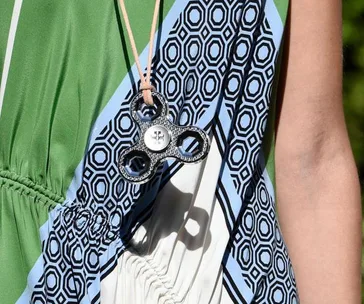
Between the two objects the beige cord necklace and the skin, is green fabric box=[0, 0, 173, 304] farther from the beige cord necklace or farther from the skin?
the skin

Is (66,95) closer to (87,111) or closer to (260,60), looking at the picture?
(87,111)

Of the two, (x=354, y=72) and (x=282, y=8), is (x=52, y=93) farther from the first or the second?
(x=354, y=72)

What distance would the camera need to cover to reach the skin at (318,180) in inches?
63.2

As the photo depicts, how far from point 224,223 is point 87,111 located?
0.22 m

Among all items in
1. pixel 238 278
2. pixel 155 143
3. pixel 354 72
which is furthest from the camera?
pixel 354 72

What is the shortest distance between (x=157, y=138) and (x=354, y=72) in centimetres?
208

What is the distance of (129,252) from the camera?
4.32ft

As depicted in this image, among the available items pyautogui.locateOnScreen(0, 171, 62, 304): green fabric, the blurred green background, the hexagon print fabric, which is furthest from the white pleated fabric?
the blurred green background

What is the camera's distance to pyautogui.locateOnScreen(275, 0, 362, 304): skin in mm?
1606

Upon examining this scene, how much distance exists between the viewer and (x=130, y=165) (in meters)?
1.32

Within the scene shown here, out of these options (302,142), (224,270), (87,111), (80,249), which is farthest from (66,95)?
(302,142)

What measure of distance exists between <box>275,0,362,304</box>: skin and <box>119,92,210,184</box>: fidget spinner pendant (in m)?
0.34

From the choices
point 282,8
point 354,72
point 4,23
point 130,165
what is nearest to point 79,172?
point 130,165

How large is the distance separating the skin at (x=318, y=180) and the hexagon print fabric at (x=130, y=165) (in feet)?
0.60
